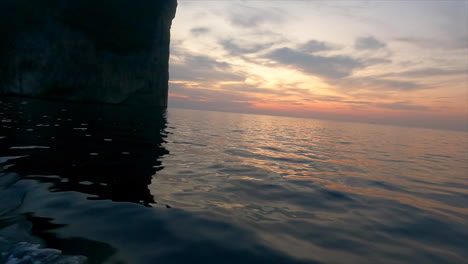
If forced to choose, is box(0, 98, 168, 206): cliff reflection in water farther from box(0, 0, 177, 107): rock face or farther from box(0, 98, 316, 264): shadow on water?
box(0, 0, 177, 107): rock face

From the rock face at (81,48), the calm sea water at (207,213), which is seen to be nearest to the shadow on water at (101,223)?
the calm sea water at (207,213)

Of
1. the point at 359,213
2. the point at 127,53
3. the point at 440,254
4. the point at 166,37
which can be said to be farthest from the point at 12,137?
the point at 166,37

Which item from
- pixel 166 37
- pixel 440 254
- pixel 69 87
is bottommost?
pixel 440 254

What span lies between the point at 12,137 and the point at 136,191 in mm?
7019

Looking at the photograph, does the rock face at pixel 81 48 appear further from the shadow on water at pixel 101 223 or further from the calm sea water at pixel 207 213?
the shadow on water at pixel 101 223

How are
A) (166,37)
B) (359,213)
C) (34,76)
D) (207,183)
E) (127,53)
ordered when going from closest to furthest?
(359,213)
(207,183)
(34,76)
(127,53)
(166,37)

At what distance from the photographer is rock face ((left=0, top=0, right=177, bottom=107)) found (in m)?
38.1

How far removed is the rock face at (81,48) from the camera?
125 ft

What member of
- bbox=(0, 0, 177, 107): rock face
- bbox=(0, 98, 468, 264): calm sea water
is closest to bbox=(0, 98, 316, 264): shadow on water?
bbox=(0, 98, 468, 264): calm sea water

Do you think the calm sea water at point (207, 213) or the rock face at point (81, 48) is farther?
the rock face at point (81, 48)

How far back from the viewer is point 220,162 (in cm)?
801

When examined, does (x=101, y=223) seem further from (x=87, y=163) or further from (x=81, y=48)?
(x=81, y=48)

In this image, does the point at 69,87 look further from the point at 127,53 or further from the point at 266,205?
the point at 266,205

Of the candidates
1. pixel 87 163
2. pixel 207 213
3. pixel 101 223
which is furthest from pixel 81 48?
pixel 207 213
